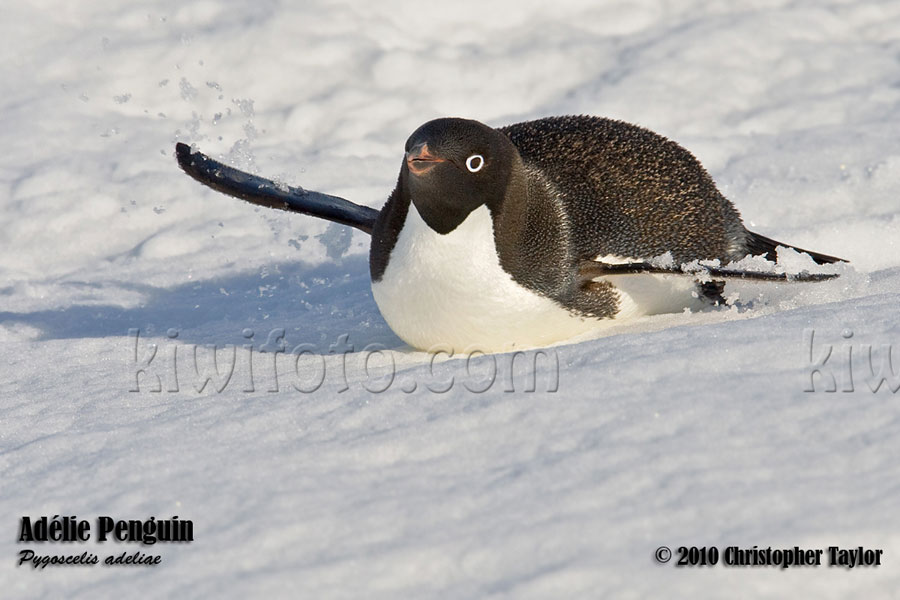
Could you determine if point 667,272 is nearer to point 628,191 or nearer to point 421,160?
point 628,191

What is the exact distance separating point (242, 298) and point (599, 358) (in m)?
2.16

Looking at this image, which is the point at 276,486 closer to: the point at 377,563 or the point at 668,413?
the point at 377,563

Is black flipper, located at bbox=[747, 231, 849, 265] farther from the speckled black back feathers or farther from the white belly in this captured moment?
the white belly

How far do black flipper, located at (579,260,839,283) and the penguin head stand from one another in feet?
1.21

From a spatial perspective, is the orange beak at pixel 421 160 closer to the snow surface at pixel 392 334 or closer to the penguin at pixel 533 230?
the penguin at pixel 533 230

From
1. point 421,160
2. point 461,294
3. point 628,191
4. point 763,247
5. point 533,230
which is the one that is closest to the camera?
point 421,160

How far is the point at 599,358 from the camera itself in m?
2.62

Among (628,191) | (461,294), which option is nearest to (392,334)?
(461,294)

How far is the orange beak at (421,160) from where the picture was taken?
10.1ft

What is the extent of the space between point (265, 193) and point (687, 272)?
1411 millimetres

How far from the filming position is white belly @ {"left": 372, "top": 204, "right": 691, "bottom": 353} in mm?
3189

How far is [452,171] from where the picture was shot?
124 inches

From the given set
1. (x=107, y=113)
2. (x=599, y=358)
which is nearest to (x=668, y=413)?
(x=599, y=358)

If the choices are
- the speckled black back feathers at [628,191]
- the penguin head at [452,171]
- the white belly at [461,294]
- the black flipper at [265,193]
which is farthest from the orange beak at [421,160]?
the black flipper at [265,193]
